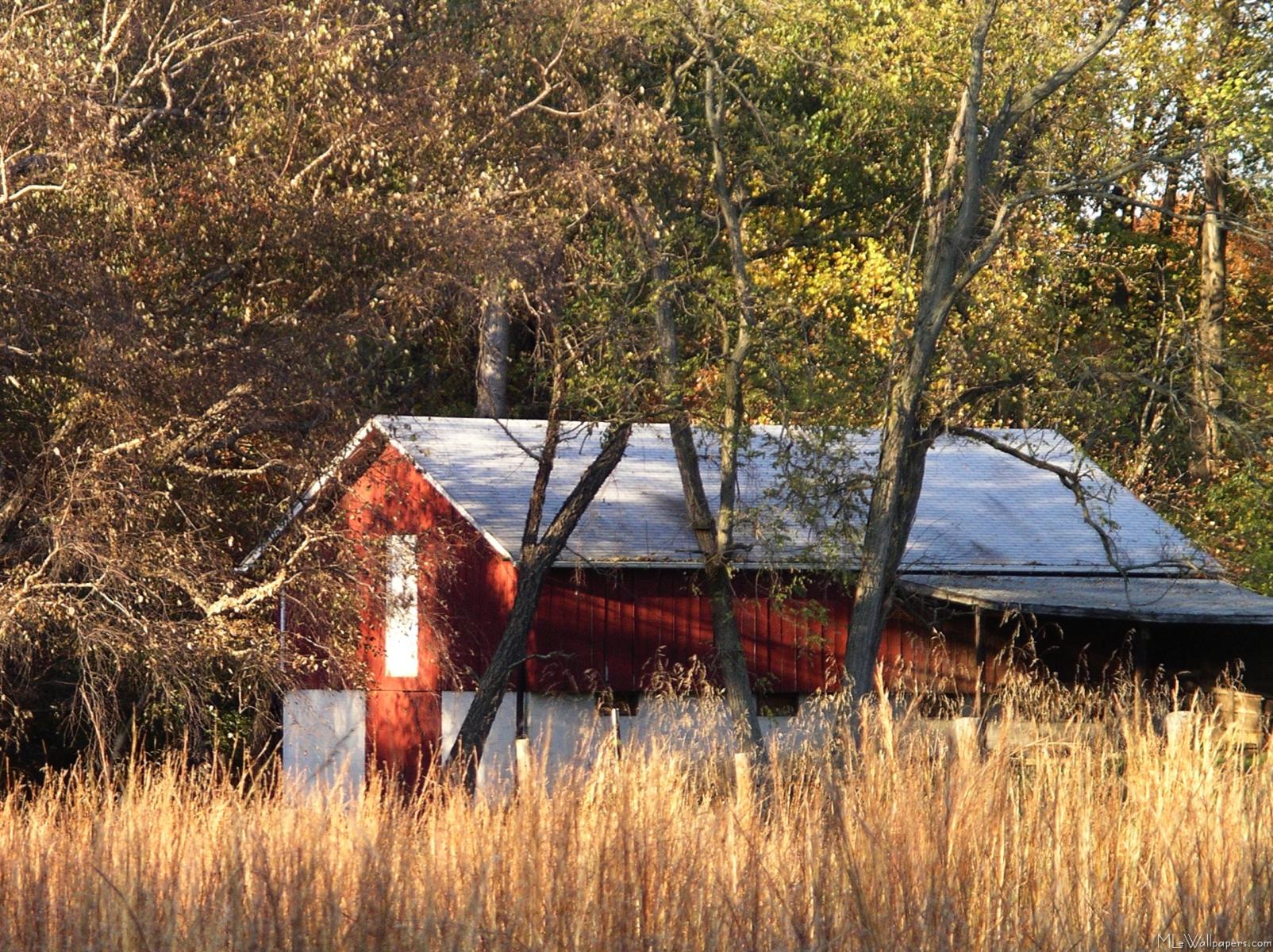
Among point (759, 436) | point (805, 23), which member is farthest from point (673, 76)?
point (759, 436)

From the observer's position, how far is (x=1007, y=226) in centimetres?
1529

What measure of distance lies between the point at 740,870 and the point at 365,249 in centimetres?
961

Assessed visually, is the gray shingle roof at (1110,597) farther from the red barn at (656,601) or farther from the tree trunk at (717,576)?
the tree trunk at (717,576)

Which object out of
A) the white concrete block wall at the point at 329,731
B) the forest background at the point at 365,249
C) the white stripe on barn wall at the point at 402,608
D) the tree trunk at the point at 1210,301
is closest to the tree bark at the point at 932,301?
the forest background at the point at 365,249

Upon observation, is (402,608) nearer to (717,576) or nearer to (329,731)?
(717,576)

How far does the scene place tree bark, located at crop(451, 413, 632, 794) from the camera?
1642 centimetres

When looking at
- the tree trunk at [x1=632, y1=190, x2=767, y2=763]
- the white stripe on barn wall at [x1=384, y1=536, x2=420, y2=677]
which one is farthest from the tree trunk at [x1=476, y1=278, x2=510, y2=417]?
the tree trunk at [x1=632, y1=190, x2=767, y2=763]

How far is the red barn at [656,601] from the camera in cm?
1781

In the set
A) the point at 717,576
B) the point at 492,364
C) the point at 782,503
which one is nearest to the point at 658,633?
the point at 717,576

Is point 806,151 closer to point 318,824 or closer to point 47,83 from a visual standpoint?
point 47,83

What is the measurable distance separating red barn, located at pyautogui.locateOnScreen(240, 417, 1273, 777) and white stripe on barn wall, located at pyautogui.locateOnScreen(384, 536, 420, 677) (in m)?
0.04

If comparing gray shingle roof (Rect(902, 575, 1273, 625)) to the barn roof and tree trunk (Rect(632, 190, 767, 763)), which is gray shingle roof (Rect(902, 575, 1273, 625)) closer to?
the barn roof

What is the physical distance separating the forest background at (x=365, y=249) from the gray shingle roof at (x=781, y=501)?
5.79ft

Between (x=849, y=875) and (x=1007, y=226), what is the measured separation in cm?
1096
